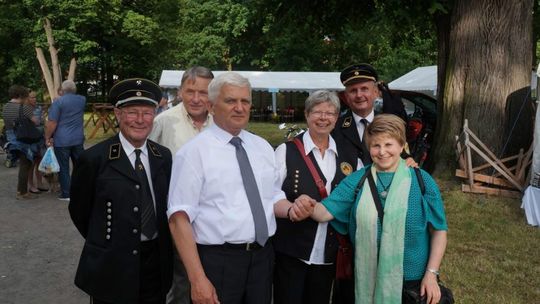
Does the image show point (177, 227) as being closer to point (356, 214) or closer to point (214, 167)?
point (214, 167)

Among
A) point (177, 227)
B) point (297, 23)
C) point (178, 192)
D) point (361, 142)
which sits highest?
point (297, 23)

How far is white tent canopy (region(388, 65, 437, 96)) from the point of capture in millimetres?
Result: 19769

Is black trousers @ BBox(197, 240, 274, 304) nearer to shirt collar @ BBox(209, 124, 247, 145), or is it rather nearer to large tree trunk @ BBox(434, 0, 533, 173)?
shirt collar @ BBox(209, 124, 247, 145)

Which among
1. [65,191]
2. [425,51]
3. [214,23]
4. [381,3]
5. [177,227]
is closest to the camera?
[177,227]

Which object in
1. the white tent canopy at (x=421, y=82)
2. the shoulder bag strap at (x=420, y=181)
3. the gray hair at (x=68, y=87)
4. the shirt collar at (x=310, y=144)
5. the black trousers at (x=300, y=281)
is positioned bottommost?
the black trousers at (x=300, y=281)

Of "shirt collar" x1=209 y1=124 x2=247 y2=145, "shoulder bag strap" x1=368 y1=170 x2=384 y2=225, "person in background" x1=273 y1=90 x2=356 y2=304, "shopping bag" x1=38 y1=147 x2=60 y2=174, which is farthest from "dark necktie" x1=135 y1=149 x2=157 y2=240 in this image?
"shopping bag" x1=38 y1=147 x2=60 y2=174

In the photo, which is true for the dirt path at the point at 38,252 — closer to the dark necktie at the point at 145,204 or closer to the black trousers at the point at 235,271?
the dark necktie at the point at 145,204

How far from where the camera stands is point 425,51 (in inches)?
1345

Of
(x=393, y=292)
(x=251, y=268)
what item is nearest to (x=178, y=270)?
(x=251, y=268)

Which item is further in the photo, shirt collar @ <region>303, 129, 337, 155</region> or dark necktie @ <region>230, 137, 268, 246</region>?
shirt collar @ <region>303, 129, 337, 155</region>

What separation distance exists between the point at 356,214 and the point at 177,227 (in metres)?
0.93

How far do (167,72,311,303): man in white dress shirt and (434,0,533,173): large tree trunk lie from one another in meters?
6.85

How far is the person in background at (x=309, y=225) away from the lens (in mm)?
2879

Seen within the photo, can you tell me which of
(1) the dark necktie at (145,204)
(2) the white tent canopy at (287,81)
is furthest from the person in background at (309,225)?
(2) the white tent canopy at (287,81)
